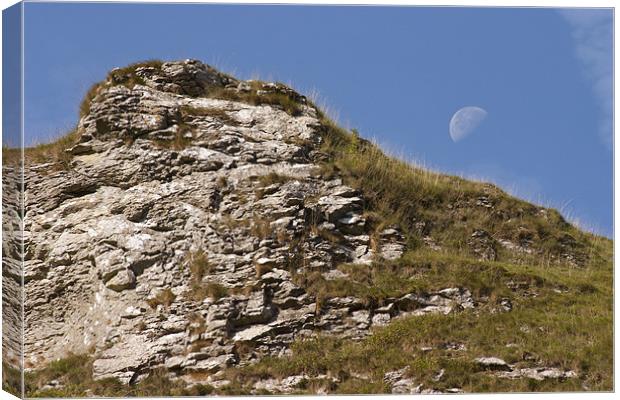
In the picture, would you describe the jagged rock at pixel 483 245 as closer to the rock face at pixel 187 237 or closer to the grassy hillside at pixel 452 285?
the grassy hillside at pixel 452 285

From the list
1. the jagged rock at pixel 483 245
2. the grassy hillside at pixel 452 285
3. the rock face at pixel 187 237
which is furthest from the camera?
the jagged rock at pixel 483 245

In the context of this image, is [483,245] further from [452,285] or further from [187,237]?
[187,237]

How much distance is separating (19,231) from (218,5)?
672 cm

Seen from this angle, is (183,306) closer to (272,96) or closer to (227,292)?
(227,292)

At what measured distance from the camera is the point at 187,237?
23.5 metres

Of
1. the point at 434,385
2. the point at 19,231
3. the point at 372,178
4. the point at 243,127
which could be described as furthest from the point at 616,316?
the point at 19,231

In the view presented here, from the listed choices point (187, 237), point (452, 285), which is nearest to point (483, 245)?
point (452, 285)

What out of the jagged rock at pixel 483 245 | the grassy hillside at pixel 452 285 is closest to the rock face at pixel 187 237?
the grassy hillside at pixel 452 285

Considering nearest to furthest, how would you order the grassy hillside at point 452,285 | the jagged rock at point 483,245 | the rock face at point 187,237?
the grassy hillside at point 452,285, the rock face at point 187,237, the jagged rock at point 483,245

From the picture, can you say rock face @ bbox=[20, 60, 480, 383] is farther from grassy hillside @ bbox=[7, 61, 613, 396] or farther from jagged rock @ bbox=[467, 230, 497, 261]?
jagged rock @ bbox=[467, 230, 497, 261]

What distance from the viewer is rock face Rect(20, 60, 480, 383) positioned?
21562mm

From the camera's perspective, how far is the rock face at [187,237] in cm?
2156

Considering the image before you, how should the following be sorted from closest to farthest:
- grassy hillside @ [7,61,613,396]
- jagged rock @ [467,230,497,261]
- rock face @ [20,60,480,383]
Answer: grassy hillside @ [7,61,613,396], rock face @ [20,60,480,383], jagged rock @ [467,230,497,261]

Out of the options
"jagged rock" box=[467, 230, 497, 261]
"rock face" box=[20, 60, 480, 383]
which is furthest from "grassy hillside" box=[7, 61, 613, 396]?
"rock face" box=[20, 60, 480, 383]
